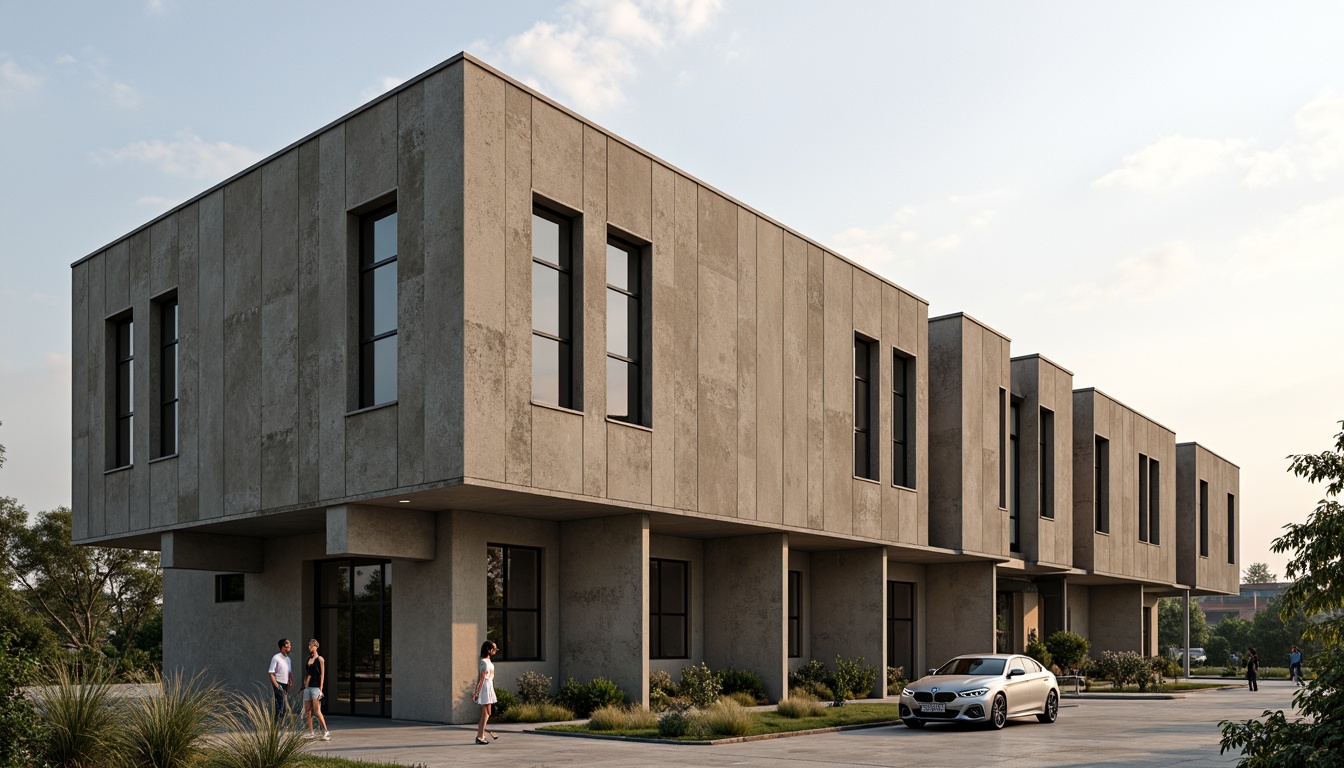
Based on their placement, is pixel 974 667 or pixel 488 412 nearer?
pixel 488 412

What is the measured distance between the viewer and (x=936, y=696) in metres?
24.6

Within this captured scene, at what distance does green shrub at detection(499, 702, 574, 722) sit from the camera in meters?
24.2

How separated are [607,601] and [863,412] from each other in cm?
1102

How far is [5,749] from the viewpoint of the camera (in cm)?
1264

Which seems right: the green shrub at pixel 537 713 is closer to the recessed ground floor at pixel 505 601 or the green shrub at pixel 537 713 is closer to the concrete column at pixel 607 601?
the recessed ground floor at pixel 505 601

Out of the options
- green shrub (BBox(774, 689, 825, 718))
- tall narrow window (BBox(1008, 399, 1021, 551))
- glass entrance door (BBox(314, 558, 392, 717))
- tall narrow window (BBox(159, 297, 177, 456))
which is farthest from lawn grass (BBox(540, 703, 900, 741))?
tall narrow window (BBox(1008, 399, 1021, 551))

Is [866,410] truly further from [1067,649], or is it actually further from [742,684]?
[1067,649]

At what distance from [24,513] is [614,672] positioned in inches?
2153

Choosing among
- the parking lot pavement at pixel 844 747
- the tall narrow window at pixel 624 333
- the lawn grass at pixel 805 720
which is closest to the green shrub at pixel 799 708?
the lawn grass at pixel 805 720

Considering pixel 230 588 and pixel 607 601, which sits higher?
pixel 607 601

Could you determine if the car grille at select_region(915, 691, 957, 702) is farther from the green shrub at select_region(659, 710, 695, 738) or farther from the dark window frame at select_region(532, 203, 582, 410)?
the dark window frame at select_region(532, 203, 582, 410)

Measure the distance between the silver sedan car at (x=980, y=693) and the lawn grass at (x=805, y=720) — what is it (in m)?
1.32

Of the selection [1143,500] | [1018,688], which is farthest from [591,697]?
[1143,500]

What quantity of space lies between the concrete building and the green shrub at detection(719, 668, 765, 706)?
18.4 inches
